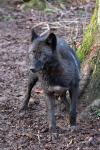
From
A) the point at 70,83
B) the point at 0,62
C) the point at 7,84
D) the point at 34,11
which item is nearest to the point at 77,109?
the point at 70,83

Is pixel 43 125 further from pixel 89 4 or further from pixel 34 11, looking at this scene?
pixel 89 4

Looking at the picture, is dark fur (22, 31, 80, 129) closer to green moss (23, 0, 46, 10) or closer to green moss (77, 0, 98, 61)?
green moss (77, 0, 98, 61)

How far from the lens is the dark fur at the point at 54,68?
618 cm

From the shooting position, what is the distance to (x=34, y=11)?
16078mm

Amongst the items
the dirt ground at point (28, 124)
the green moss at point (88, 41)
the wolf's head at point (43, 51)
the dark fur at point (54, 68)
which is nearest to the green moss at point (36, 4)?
the dirt ground at point (28, 124)

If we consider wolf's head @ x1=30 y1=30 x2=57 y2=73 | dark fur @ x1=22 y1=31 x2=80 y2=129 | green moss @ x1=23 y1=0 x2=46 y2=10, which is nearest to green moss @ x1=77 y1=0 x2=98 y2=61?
dark fur @ x1=22 y1=31 x2=80 y2=129

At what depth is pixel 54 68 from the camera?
6.55m

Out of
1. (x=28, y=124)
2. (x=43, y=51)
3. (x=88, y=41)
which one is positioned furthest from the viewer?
(x=88, y=41)

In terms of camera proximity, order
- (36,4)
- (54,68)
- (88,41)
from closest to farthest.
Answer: (54,68) < (88,41) < (36,4)

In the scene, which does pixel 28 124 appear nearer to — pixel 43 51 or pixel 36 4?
→ pixel 43 51

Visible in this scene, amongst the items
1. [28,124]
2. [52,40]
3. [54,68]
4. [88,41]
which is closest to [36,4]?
[88,41]

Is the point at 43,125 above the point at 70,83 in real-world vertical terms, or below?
below

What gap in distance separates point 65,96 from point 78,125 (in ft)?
1.86

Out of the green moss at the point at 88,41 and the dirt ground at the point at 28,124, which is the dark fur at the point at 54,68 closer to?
the dirt ground at the point at 28,124
